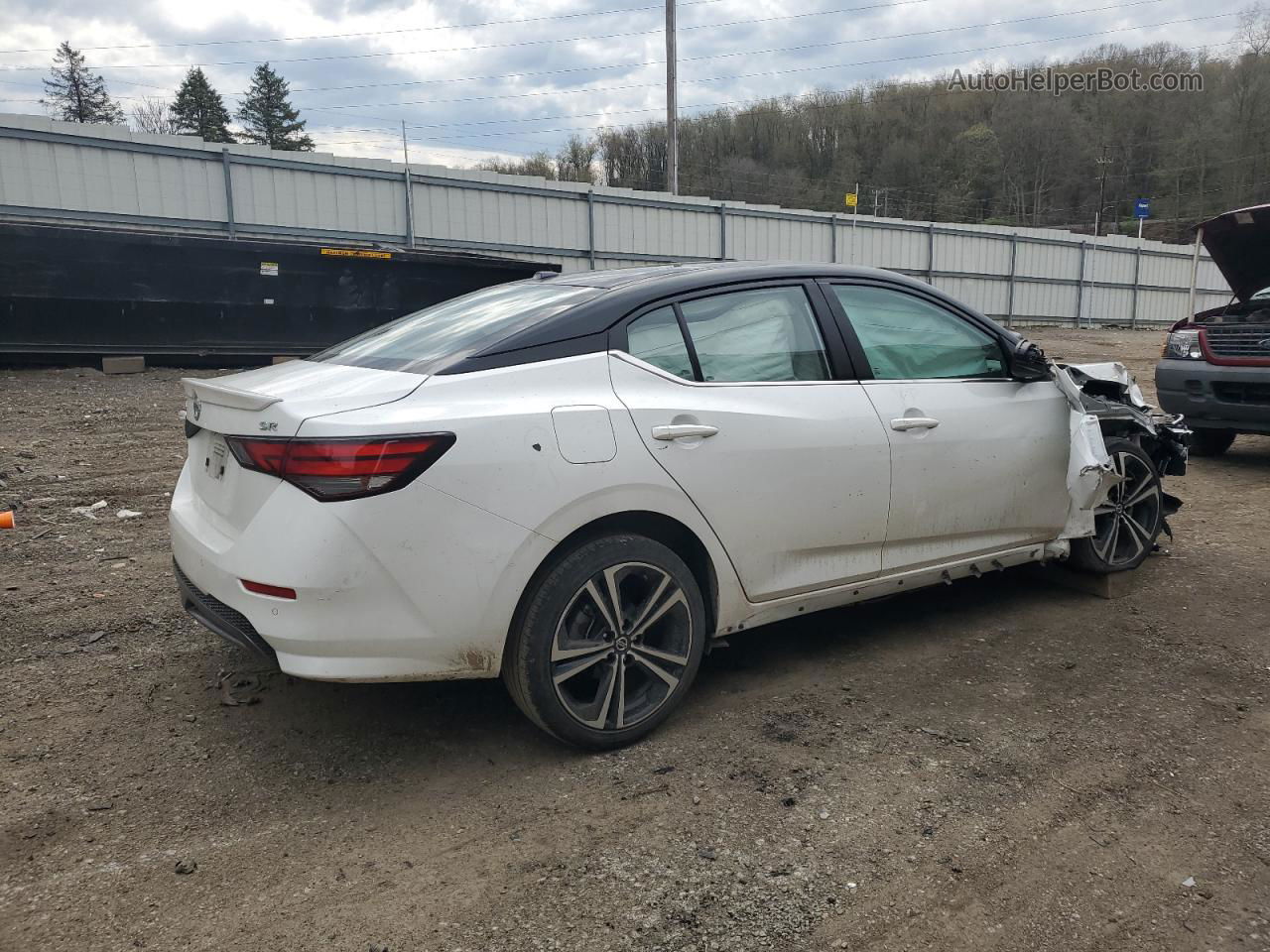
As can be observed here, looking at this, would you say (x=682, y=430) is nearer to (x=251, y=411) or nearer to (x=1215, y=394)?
(x=251, y=411)

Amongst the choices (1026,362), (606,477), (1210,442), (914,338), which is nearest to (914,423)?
(914,338)

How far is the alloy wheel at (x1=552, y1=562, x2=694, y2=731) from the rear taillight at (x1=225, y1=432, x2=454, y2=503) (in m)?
0.64

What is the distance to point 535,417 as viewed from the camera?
8.98 ft

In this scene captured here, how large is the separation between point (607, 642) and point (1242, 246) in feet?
26.0

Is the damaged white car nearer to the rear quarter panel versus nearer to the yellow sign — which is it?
the rear quarter panel

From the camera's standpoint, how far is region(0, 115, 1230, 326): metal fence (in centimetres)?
1448

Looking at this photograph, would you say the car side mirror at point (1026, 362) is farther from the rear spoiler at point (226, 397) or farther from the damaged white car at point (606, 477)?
the rear spoiler at point (226, 397)

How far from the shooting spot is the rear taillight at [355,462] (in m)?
2.51

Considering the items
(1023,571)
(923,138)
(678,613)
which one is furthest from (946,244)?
(923,138)

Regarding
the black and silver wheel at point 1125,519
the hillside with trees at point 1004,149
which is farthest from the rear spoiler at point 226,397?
the hillside with trees at point 1004,149

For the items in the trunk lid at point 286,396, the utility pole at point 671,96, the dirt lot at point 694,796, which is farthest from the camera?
the utility pole at point 671,96

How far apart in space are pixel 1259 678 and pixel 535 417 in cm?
300

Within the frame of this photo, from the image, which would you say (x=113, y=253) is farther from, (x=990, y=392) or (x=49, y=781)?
(x=990, y=392)

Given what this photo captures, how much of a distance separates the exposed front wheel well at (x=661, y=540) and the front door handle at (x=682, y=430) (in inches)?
9.9
